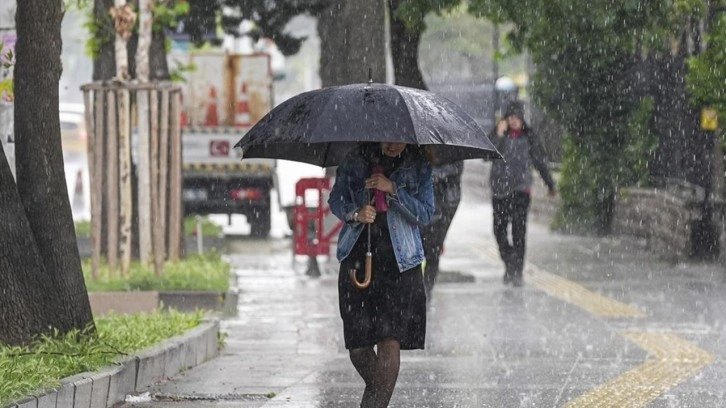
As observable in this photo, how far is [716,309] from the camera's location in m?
14.5

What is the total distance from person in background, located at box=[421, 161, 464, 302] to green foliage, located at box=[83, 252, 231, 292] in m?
1.83

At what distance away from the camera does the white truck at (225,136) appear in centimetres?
2500

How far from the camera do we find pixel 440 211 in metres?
14.9

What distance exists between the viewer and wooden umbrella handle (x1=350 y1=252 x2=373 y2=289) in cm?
783

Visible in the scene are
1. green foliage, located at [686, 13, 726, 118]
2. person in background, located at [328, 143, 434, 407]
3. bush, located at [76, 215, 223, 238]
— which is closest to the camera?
person in background, located at [328, 143, 434, 407]

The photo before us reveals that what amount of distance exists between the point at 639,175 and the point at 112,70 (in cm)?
899

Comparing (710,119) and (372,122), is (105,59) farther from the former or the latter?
(372,122)

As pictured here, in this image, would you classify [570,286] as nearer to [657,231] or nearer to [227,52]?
[657,231]

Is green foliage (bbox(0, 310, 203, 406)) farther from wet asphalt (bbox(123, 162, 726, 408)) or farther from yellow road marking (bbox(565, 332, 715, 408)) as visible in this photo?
yellow road marking (bbox(565, 332, 715, 408))

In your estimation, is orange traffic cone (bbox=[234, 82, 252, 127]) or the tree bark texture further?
orange traffic cone (bbox=[234, 82, 252, 127])

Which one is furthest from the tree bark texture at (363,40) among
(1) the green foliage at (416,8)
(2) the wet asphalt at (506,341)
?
(2) the wet asphalt at (506,341)

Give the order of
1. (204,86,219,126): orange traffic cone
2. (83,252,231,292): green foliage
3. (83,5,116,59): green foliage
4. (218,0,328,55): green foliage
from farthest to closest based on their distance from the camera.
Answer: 1. (204,86,219,126): orange traffic cone
2. (218,0,328,55): green foliage
3. (83,5,116,59): green foliage
4. (83,252,231,292): green foliage

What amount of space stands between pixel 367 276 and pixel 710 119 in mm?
11340

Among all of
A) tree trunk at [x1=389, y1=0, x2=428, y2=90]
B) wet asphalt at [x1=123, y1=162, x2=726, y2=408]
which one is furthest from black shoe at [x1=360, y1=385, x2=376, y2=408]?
tree trunk at [x1=389, y1=0, x2=428, y2=90]
